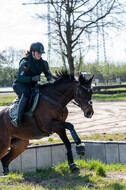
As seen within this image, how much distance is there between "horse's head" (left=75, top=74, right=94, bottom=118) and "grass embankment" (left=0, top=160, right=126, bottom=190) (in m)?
1.23

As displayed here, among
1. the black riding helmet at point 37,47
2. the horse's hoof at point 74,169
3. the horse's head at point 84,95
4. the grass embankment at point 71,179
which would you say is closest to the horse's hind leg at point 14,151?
the grass embankment at point 71,179

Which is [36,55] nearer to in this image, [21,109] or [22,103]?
[22,103]

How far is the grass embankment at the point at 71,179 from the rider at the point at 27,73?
1311 millimetres

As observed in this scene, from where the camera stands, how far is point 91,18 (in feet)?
93.2

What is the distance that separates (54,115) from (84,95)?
80cm

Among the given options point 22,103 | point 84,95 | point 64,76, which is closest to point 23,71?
point 22,103

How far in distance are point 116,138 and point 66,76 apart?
3203mm

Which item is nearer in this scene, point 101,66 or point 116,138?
point 116,138

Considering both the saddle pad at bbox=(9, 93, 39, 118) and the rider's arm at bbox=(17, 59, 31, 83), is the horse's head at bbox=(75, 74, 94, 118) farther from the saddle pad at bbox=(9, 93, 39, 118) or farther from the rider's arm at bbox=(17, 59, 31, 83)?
the rider's arm at bbox=(17, 59, 31, 83)

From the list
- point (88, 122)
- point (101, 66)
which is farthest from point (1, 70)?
point (88, 122)

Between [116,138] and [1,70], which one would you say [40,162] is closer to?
[116,138]

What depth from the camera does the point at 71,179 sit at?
18.3 ft

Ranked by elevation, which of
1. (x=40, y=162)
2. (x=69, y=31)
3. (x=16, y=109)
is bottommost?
(x=40, y=162)

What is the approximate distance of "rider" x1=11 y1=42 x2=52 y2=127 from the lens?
21.3 ft
